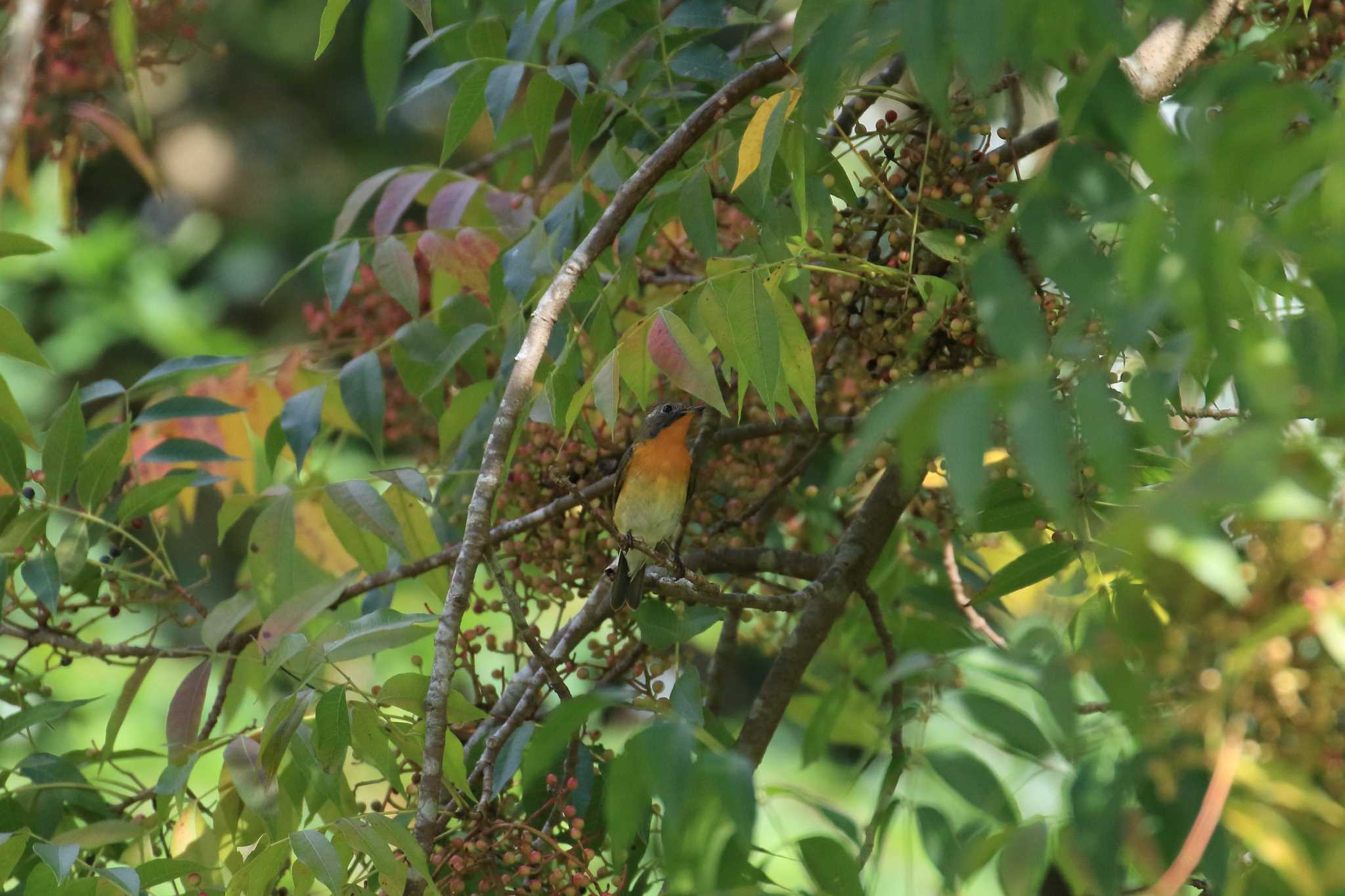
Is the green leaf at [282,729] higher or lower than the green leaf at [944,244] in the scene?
lower

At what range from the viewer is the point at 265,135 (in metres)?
12.7

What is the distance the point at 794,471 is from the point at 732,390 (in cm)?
31

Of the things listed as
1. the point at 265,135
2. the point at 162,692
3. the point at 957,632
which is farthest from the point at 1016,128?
the point at 265,135

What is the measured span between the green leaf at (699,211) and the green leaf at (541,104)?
448 mm

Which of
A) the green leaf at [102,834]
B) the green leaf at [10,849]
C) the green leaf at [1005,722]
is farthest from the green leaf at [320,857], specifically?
the green leaf at [1005,722]

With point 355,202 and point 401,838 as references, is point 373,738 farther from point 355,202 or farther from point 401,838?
point 355,202

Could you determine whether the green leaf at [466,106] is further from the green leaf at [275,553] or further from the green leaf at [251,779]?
the green leaf at [251,779]

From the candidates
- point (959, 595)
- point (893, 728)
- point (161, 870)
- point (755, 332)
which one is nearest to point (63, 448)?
point (161, 870)

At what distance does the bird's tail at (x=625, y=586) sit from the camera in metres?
3.33

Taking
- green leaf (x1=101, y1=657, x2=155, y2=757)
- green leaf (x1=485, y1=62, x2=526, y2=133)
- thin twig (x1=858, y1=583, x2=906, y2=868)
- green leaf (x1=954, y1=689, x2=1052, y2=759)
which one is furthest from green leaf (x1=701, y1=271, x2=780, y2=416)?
green leaf (x1=101, y1=657, x2=155, y2=757)

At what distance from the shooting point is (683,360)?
2555 mm

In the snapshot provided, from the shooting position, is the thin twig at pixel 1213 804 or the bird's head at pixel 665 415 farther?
the bird's head at pixel 665 415

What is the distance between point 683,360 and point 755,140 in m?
0.49

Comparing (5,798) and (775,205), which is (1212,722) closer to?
(775,205)
